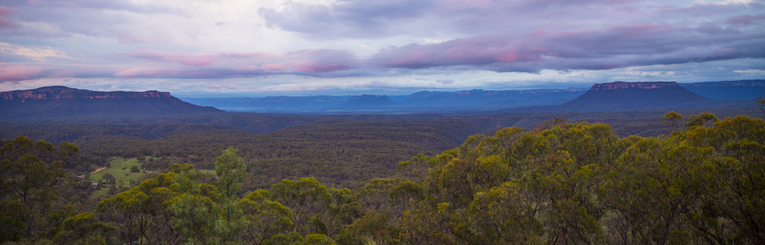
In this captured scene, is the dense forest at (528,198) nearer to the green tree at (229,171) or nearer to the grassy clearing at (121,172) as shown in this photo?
the green tree at (229,171)

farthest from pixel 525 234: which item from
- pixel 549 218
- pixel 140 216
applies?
pixel 140 216

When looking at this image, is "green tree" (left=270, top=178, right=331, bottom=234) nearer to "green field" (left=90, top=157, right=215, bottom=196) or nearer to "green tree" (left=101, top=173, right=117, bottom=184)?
"green field" (left=90, top=157, right=215, bottom=196)

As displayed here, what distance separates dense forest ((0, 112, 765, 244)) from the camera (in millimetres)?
11453

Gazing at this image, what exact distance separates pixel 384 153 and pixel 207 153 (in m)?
70.5

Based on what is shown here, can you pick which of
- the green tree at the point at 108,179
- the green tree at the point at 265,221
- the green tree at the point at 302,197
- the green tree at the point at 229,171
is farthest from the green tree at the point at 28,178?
the green tree at the point at 108,179

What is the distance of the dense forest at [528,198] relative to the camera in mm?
11453

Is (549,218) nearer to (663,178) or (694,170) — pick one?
(663,178)

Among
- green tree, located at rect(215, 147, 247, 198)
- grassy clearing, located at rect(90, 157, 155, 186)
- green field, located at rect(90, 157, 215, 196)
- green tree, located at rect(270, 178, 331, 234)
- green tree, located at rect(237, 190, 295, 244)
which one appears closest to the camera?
green tree, located at rect(215, 147, 247, 198)

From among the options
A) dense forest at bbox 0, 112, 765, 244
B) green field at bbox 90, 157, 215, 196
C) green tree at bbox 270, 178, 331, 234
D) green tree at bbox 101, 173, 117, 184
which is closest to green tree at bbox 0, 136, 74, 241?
dense forest at bbox 0, 112, 765, 244

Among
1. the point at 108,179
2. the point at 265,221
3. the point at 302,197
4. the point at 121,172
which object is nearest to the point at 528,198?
the point at 265,221

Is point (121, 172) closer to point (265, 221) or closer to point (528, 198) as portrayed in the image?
point (265, 221)

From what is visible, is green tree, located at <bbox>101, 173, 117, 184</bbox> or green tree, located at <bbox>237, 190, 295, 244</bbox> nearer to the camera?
green tree, located at <bbox>237, 190, 295, 244</bbox>

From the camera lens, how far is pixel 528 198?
45.5 ft

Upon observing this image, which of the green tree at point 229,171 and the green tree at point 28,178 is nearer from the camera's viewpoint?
the green tree at point 229,171
